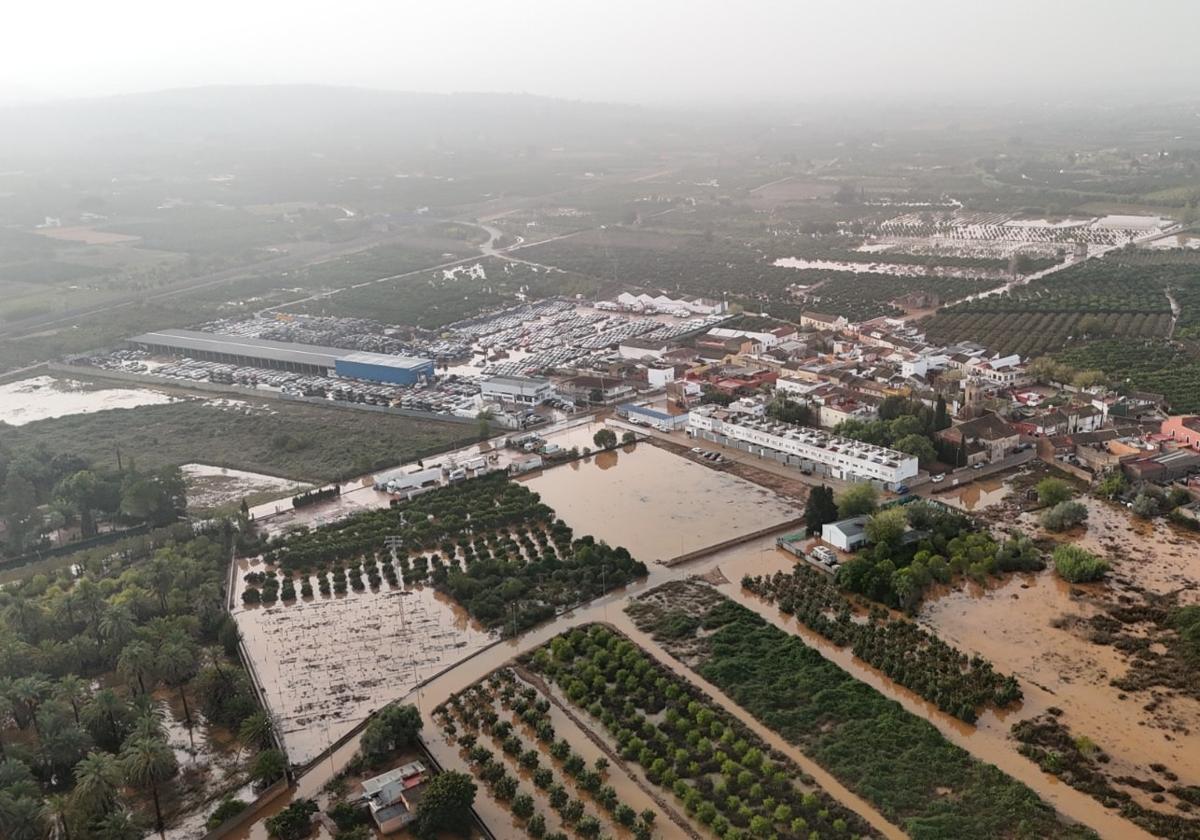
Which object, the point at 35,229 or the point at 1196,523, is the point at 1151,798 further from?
the point at 35,229

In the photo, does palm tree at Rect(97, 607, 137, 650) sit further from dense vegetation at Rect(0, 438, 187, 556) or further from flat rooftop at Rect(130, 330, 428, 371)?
flat rooftop at Rect(130, 330, 428, 371)

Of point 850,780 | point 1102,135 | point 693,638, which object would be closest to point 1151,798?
point 850,780

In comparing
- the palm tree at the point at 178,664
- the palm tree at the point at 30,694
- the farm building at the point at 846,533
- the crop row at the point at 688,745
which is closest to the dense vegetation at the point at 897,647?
the farm building at the point at 846,533

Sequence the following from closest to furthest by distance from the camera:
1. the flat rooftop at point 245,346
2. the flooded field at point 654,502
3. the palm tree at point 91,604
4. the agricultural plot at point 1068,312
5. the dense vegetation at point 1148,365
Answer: the palm tree at point 91,604 → the flooded field at point 654,502 → the dense vegetation at point 1148,365 → the agricultural plot at point 1068,312 → the flat rooftop at point 245,346

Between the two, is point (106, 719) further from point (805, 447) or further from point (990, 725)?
point (805, 447)

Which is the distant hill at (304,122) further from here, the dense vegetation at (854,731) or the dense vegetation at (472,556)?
the dense vegetation at (854,731)

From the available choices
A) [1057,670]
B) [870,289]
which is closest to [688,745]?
[1057,670]
